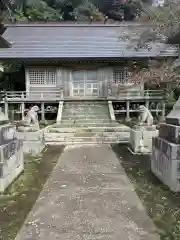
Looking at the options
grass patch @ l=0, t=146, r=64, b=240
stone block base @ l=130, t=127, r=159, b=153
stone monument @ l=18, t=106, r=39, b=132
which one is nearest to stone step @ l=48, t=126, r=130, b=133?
stone monument @ l=18, t=106, r=39, b=132

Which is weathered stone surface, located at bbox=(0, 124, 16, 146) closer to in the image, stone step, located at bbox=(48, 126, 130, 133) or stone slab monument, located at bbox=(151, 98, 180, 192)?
stone slab monument, located at bbox=(151, 98, 180, 192)

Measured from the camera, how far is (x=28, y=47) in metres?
23.4

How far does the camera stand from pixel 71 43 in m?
24.7

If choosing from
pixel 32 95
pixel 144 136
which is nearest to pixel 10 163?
pixel 144 136

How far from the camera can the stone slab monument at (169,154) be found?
6.06 m

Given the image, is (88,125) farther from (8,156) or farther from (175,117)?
(175,117)

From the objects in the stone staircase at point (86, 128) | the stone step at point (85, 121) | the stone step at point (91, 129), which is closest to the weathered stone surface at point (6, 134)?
the stone staircase at point (86, 128)

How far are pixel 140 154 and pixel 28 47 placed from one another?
51.3ft

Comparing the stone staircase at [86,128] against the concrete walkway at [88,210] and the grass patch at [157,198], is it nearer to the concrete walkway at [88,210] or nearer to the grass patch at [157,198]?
the grass patch at [157,198]

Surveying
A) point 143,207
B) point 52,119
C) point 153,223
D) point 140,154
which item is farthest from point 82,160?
point 52,119

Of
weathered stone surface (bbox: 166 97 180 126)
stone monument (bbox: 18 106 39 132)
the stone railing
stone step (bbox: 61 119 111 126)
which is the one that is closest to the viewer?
weathered stone surface (bbox: 166 97 180 126)

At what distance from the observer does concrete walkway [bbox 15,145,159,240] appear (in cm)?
408

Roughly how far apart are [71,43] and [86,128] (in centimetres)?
1105

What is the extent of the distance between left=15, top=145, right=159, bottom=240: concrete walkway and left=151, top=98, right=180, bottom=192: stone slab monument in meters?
0.79
